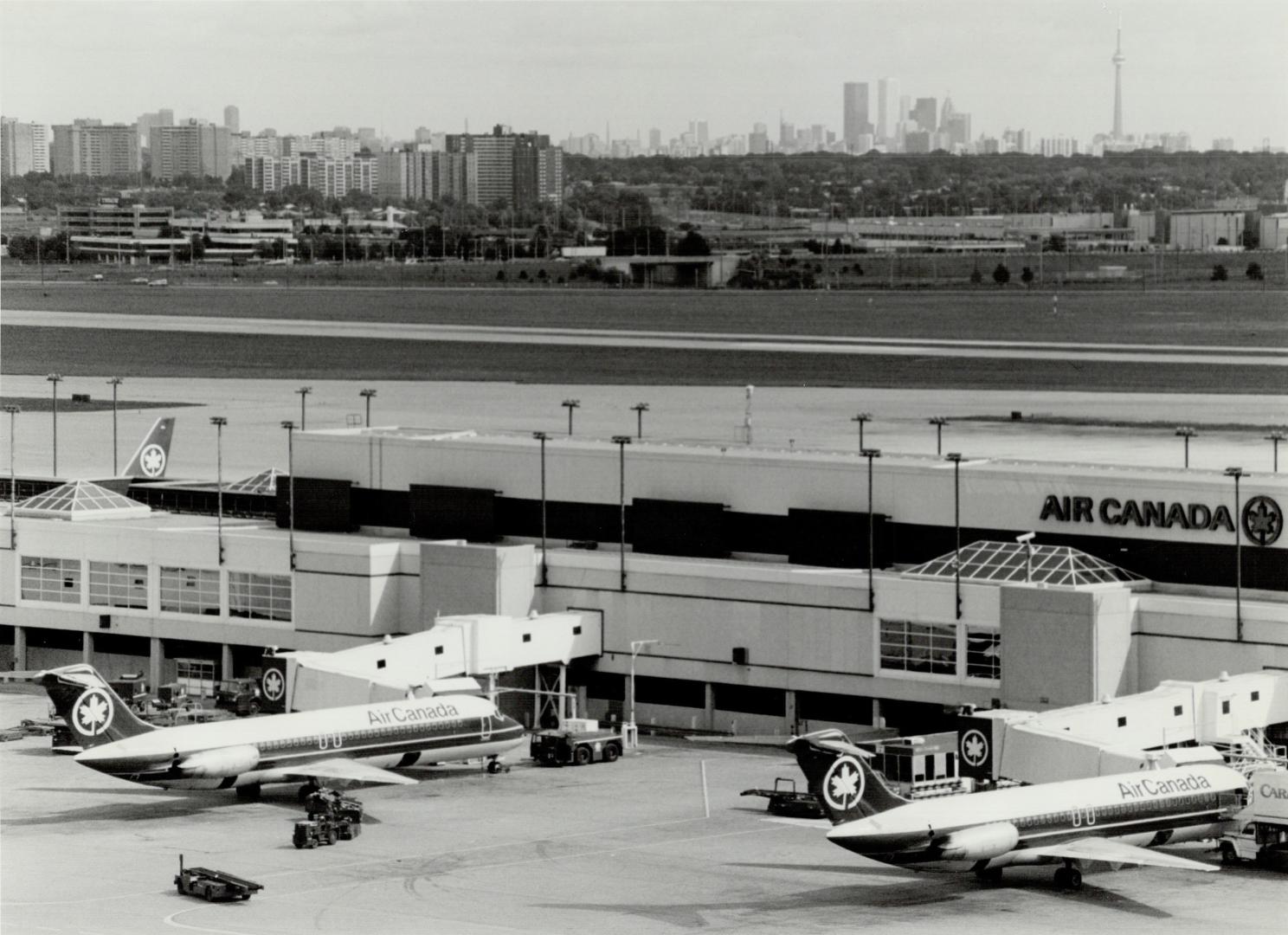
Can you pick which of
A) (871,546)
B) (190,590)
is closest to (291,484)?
(190,590)

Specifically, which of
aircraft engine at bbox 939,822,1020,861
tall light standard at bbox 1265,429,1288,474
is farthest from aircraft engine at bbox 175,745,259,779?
tall light standard at bbox 1265,429,1288,474

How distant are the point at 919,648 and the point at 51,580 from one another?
43.9 meters

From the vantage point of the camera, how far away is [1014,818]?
5872 cm

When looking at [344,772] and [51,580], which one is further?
[51,580]

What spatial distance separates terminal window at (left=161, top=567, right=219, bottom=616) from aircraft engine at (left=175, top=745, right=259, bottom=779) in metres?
29.6

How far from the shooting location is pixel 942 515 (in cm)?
8894

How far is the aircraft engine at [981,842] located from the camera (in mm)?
57125

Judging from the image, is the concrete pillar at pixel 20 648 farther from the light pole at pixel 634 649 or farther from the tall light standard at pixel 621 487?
the light pole at pixel 634 649

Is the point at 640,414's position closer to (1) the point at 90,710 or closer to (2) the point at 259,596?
(2) the point at 259,596

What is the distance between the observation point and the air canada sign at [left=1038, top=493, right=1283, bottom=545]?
3211 inches

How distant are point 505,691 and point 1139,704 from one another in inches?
1087

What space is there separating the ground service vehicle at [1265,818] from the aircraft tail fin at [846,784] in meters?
11.6

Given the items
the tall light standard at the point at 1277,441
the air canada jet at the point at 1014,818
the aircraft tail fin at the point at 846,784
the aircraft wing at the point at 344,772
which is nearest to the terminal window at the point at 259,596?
the aircraft wing at the point at 344,772

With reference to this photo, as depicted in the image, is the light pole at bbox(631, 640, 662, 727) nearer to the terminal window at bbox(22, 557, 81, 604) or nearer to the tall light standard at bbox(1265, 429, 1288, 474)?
the tall light standard at bbox(1265, 429, 1288, 474)
